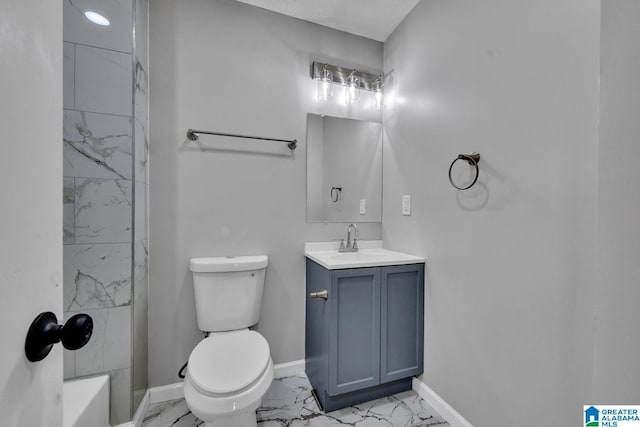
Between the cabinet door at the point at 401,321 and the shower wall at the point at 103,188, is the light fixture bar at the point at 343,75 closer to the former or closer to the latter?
the shower wall at the point at 103,188

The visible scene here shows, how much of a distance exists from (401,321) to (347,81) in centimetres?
171

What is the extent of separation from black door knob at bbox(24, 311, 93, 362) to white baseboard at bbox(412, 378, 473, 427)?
1.68 metres

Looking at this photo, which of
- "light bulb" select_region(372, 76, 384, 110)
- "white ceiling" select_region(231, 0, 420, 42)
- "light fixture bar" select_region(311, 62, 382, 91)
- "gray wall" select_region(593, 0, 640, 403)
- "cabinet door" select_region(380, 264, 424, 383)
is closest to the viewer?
"gray wall" select_region(593, 0, 640, 403)

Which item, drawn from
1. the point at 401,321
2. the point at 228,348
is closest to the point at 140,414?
the point at 228,348

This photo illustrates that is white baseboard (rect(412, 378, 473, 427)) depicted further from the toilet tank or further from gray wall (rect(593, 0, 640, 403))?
gray wall (rect(593, 0, 640, 403))

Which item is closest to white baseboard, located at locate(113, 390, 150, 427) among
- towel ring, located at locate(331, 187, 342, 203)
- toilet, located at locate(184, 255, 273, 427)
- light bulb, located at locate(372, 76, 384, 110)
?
toilet, located at locate(184, 255, 273, 427)

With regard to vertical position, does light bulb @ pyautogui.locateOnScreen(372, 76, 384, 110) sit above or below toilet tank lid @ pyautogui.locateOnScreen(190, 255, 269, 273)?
above

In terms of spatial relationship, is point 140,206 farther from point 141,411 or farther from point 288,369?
point 288,369

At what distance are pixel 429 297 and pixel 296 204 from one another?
1045 mm

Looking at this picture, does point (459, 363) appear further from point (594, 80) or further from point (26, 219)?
point (26, 219)

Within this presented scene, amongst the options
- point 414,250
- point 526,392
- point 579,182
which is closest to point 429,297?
point 414,250

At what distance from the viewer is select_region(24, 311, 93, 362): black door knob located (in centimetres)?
40

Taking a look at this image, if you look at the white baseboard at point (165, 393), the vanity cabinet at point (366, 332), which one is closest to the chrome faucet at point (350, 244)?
the vanity cabinet at point (366, 332)

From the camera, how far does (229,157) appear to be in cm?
170
